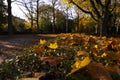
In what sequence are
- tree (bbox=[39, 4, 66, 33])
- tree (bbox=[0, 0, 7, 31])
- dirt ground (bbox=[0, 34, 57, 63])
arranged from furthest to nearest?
tree (bbox=[39, 4, 66, 33])
tree (bbox=[0, 0, 7, 31])
dirt ground (bbox=[0, 34, 57, 63])

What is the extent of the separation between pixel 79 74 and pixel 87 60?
0.13 metres

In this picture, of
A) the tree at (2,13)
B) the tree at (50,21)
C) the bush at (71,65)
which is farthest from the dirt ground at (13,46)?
the tree at (50,21)

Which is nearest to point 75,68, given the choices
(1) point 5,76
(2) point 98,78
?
(2) point 98,78

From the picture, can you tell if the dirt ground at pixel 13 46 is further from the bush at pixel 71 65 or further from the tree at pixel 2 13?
the tree at pixel 2 13

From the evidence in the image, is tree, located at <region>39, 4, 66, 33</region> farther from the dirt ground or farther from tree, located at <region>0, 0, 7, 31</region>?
the dirt ground

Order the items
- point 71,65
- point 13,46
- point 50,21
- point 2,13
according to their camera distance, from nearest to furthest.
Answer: point 71,65 → point 13,46 → point 2,13 → point 50,21

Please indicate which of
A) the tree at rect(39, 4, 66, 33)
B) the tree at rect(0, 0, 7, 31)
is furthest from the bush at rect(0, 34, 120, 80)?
the tree at rect(39, 4, 66, 33)

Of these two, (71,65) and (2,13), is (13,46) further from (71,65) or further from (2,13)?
(2,13)

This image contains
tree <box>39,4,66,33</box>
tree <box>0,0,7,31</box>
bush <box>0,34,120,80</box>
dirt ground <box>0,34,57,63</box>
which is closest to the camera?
bush <box>0,34,120,80</box>

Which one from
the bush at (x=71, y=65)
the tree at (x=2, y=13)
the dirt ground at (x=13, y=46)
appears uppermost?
the tree at (x=2, y=13)

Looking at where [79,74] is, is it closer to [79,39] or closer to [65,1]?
[79,39]

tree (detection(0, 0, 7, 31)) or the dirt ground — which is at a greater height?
tree (detection(0, 0, 7, 31))

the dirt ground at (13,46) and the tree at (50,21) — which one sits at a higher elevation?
the tree at (50,21)

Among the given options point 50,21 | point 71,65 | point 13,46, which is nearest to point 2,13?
point 50,21
